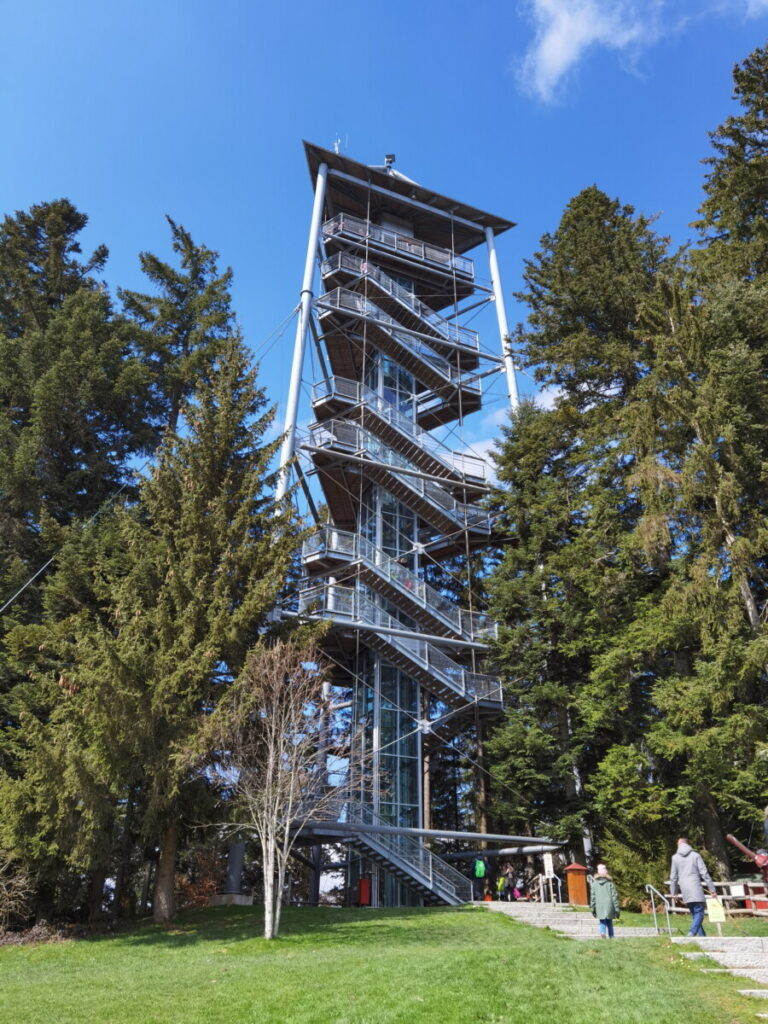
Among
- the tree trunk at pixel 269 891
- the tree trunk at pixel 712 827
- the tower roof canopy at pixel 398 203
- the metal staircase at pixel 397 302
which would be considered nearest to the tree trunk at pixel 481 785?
the tree trunk at pixel 712 827

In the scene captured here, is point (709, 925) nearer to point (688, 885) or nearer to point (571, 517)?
point (688, 885)

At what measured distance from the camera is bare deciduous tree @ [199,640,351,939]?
1272 centimetres

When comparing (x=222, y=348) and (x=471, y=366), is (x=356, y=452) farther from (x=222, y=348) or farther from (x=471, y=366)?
(x=471, y=366)

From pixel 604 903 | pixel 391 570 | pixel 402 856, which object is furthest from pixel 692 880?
pixel 391 570

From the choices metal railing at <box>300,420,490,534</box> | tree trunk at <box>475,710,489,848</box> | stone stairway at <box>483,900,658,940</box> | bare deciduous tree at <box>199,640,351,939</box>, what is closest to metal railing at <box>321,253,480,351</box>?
metal railing at <box>300,420,490,534</box>

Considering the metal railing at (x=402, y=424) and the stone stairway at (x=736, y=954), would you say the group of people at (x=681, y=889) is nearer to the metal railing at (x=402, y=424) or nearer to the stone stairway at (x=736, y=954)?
the stone stairway at (x=736, y=954)

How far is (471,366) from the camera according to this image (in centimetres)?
3058

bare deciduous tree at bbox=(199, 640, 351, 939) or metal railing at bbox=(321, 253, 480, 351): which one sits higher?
metal railing at bbox=(321, 253, 480, 351)

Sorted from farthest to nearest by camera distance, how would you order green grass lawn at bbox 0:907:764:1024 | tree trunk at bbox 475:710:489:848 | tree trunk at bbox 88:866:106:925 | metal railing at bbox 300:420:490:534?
metal railing at bbox 300:420:490:534
tree trunk at bbox 475:710:489:848
tree trunk at bbox 88:866:106:925
green grass lawn at bbox 0:907:764:1024

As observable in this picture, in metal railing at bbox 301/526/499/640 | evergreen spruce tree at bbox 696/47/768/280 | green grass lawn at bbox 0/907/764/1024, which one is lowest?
green grass lawn at bbox 0/907/764/1024

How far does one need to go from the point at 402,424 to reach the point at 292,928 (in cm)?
1609

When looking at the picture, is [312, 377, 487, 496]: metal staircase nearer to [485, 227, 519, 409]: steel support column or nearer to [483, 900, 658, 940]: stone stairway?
[485, 227, 519, 409]: steel support column

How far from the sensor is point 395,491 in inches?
970

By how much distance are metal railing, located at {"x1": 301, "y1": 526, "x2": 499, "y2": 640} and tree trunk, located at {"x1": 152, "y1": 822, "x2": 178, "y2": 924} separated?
9421mm
